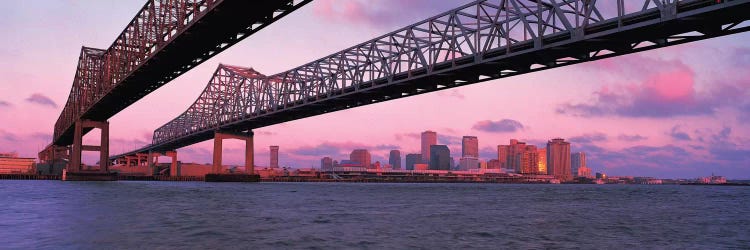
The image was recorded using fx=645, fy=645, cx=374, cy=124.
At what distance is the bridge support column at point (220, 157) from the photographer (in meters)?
117

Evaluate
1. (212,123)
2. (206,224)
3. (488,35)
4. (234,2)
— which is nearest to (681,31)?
(488,35)

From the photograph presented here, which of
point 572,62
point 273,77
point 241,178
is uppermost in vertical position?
point 273,77

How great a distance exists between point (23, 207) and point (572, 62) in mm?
36964

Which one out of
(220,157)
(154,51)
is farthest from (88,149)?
(154,51)

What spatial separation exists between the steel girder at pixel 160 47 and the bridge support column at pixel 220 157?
24.5 meters

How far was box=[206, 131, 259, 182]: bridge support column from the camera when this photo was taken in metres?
117

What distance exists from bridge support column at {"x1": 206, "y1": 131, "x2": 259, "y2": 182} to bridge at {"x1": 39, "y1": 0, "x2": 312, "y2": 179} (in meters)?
23.3

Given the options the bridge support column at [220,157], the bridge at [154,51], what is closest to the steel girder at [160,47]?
the bridge at [154,51]

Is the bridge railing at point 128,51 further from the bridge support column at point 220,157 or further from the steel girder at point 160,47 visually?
the bridge support column at point 220,157

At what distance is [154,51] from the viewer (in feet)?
163

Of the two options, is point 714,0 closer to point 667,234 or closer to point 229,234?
point 667,234

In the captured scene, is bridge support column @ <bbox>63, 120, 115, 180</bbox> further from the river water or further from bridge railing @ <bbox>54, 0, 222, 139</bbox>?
the river water

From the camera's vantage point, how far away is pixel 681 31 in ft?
127

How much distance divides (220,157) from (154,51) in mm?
68289
